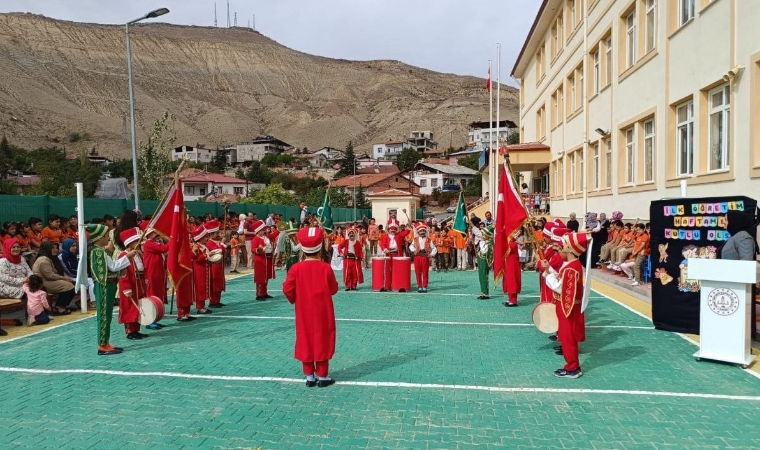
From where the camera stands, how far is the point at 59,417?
18.3 ft

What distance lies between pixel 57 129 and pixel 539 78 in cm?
12434

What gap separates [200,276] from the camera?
11016mm

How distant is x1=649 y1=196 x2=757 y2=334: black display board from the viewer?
27.1ft

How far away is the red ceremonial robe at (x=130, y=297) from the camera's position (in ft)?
27.9

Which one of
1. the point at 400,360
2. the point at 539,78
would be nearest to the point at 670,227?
the point at 400,360

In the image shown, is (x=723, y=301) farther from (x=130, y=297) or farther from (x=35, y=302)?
(x=35, y=302)

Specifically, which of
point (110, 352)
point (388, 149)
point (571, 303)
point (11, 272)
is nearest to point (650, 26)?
point (571, 303)

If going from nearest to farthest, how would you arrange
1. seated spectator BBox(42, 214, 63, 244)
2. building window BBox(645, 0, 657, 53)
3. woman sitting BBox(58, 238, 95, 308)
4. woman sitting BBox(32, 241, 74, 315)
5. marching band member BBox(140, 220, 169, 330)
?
marching band member BBox(140, 220, 169, 330) → woman sitting BBox(32, 241, 74, 315) → woman sitting BBox(58, 238, 95, 308) → seated spectator BBox(42, 214, 63, 244) → building window BBox(645, 0, 657, 53)

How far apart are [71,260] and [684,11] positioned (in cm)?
1567

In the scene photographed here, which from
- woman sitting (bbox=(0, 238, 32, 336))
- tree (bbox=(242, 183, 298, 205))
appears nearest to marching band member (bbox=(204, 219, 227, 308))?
woman sitting (bbox=(0, 238, 32, 336))

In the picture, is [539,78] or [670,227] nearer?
[670,227]

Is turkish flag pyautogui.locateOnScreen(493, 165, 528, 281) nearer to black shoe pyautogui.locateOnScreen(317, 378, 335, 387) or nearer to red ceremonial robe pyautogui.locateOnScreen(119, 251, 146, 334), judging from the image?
black shoe pyautogui.locateOnScreen(317, 378, 335, 387)

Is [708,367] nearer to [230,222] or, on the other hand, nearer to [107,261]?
[107,261]

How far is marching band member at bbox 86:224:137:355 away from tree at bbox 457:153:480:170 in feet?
296
